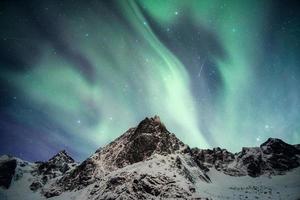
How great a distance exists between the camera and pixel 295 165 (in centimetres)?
10106

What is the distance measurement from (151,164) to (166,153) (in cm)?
1313

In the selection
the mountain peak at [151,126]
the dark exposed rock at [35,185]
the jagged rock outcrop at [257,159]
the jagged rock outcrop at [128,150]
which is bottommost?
the dark exposed rock at [35,185]

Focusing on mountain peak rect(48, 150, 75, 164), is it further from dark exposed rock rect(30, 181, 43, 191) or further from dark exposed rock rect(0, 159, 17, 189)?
dark exposed rock rect(30, 181, 43, 191)

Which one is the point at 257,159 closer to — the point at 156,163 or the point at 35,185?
the point at 156,163

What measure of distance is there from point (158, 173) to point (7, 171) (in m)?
95.5

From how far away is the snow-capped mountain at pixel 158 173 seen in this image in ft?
202

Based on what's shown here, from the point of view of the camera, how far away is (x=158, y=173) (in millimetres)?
63969

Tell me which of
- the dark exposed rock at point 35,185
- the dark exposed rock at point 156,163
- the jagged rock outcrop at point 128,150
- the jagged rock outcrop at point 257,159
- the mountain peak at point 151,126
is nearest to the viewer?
the dark exposed rock at point 156,163

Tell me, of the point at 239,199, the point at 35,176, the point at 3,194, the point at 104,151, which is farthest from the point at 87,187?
the point at 35,176

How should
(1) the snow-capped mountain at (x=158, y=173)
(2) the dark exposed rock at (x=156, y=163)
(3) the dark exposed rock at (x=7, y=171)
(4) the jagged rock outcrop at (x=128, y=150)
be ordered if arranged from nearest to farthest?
(2) the dark exposed rock at (x=156, y=163)
(1) the snow-capped mountain at (x=158, y=173)
(4) the jagged rock outcrop at (x=128, y=150)
(3) the dark exposed rock at (x=7, y=171)

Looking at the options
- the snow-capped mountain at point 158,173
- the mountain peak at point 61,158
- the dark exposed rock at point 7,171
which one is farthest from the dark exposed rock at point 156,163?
the dark exposed rock at point 7,171

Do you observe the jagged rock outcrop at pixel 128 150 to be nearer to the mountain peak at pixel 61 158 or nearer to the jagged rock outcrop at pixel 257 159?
the jagged rock outcrop at pixel 257 159

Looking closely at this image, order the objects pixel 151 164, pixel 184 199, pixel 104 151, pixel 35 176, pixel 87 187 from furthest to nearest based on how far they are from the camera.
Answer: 1. pixel 35 176
2. pixel 104 151
3. pixel 87 187
4. pixel 151 164
5. pixel 184 199

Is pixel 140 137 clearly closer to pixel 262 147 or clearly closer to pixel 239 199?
pixel 239 199
